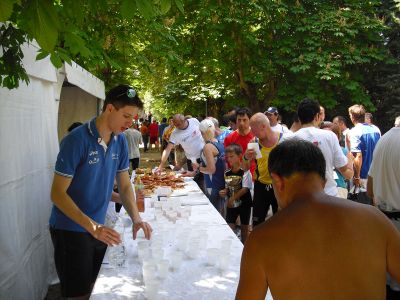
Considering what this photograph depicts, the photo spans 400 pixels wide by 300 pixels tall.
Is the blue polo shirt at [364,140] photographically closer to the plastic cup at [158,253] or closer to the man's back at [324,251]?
the plastic cup at [158,253]

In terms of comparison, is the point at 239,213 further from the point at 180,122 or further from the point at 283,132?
the point at 180,122

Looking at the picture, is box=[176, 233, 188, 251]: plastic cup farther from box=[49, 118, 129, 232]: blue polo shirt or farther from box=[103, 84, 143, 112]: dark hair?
box=[103, 84, 143, 112]: dark hair

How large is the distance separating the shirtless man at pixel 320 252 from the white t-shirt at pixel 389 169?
9.11ft

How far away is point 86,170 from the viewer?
2555 mm

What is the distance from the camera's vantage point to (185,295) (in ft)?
6.96

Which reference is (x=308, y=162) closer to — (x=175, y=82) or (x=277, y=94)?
(x=277, y=94)

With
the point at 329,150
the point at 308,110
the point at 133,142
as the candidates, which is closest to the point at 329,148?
the point at 329,150

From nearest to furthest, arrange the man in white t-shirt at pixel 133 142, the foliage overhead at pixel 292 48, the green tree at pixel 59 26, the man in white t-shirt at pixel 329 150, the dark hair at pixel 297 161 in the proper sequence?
the green tree at pixel 59 26 < the dark hair at pixel 297 161 < the man in white t-shirt at pixel 329 150 < the man in white t-shirt at pixel 133 142 < the foliage overhead at pixel 292 48

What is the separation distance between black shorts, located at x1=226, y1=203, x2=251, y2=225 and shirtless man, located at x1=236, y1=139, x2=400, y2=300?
382 centimetres

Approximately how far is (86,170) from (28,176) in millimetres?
1612

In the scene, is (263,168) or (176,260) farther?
(263,168)

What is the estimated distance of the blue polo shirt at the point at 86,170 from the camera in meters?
2.45

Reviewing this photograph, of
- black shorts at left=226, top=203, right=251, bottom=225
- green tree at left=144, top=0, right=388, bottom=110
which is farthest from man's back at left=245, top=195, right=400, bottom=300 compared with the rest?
green tree at left=144, top=0, right=388, bottom=110

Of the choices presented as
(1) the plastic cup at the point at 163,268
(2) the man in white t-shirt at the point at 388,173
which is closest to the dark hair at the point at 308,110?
(2) the man in white t-shirt at the point at 388,173
